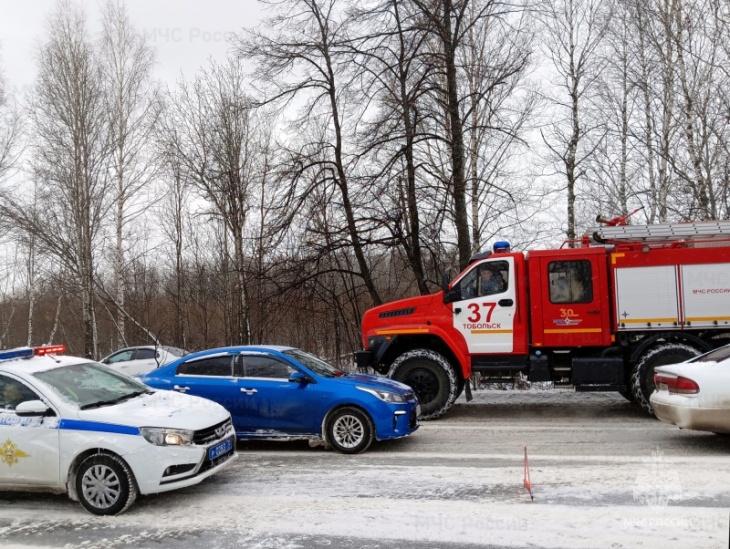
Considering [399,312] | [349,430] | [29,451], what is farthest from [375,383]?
[29,451]

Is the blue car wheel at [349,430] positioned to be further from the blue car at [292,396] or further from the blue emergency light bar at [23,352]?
→ the blue emergency light bar at [23,352]

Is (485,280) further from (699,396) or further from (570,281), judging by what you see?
(699,396)

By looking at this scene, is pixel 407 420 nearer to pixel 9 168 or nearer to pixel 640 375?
pixel 640 375

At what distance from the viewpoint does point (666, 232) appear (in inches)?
408

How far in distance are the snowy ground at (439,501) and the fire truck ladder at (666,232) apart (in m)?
3.28

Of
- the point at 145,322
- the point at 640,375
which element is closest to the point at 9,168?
the point at 145,322

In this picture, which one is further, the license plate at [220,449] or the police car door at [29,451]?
the license plate at [220,449]

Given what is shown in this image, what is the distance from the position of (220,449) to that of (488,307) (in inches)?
233

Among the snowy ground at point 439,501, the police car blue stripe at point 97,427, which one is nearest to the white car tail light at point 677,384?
the snowy ground at point 439,501

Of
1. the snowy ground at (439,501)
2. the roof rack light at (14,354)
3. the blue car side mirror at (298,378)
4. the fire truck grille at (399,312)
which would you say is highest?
the fire truck grille at (399,312)

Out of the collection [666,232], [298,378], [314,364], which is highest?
[666,232]

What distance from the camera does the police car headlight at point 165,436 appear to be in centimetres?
603

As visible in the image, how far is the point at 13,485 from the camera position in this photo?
20.4ft

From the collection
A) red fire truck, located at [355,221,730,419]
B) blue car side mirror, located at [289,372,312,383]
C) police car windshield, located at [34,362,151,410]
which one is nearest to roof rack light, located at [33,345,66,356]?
police car windshield, located at [34,362,151,410]
